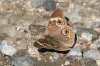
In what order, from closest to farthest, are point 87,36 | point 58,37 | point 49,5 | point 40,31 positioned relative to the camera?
1. point 58,37
2. point 87,36
3. point 40,31
4. point 49,5

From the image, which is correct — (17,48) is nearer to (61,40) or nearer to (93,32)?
(61,40)

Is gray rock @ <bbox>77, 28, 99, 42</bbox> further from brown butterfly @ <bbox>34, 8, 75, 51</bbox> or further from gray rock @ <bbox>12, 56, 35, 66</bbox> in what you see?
gray rock @ <bbox>12, 56, 35, 66</bbox>

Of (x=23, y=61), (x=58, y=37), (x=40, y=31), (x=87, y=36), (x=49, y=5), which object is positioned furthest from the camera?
(x=49, y=5)

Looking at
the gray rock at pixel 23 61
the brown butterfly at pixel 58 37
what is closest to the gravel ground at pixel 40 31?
the gray rock at pixel 23 61

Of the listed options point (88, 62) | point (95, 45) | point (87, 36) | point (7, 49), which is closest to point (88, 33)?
point (87, 36)

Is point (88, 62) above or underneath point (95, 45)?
underneath

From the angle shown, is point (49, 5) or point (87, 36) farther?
point (49, 5)

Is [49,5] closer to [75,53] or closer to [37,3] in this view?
[37,3]

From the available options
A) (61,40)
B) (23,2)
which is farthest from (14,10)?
(61,40)
